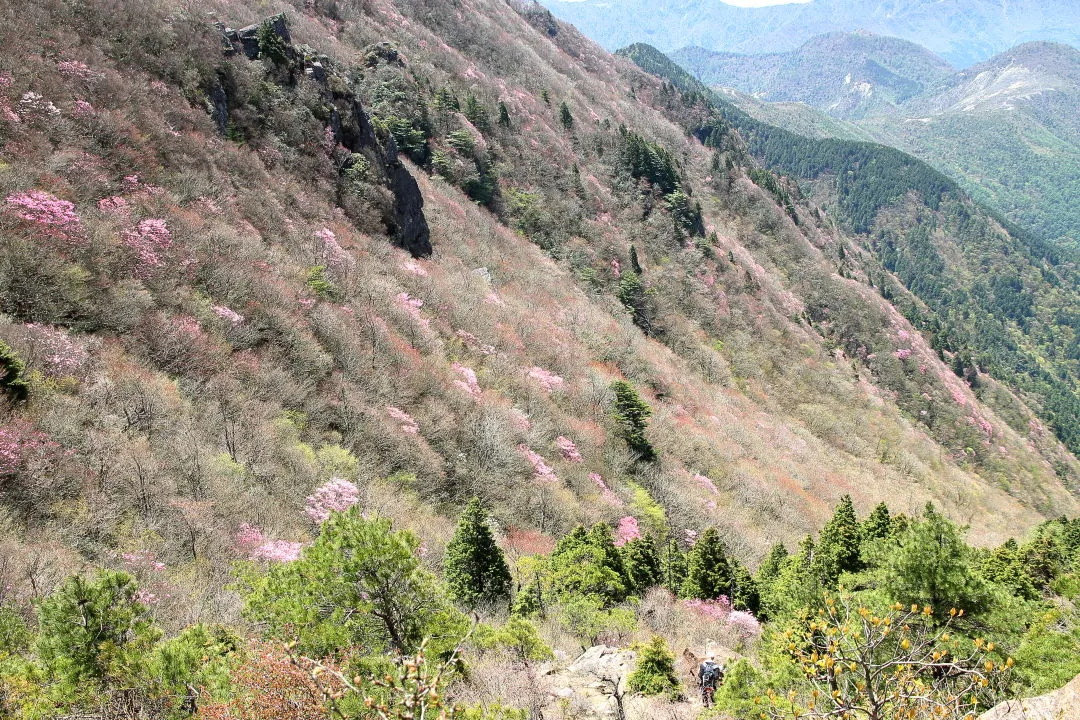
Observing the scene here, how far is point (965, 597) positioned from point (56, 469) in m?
20.5

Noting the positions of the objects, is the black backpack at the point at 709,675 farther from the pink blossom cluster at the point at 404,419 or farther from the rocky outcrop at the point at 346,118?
the rocky outcrop at the point at 346,118

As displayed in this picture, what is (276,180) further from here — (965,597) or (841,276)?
(841,276)

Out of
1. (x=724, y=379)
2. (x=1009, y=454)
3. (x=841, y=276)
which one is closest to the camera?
(x=724, y=379)

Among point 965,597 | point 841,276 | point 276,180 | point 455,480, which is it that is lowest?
point 455,480

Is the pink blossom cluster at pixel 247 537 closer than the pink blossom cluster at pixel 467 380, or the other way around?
the pink blossom cluster at pixel 247 537

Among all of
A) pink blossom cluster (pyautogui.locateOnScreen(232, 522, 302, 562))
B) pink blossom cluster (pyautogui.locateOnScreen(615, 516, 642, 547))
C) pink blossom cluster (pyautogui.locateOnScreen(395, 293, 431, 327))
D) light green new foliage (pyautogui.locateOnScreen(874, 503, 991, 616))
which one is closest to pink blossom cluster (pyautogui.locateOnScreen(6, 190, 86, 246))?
pink blossom cluster (pyautogui.locateOnScreen(232, 522, 302, 562))

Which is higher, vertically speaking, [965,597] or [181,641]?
[965,597]

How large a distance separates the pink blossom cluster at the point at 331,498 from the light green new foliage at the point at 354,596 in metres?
6.93

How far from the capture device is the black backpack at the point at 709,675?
12245 millimetres

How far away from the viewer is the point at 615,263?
50.2 meters

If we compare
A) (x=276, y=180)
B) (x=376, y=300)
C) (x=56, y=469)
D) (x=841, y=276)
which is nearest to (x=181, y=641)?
(x=56, y=469)

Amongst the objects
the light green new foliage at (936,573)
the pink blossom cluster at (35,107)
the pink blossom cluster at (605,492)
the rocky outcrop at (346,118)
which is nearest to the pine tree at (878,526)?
the light green new foliage at (936,573)

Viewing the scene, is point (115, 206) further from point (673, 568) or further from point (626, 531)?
point (673, 568)

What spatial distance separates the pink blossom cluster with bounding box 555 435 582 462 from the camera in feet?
82.6
